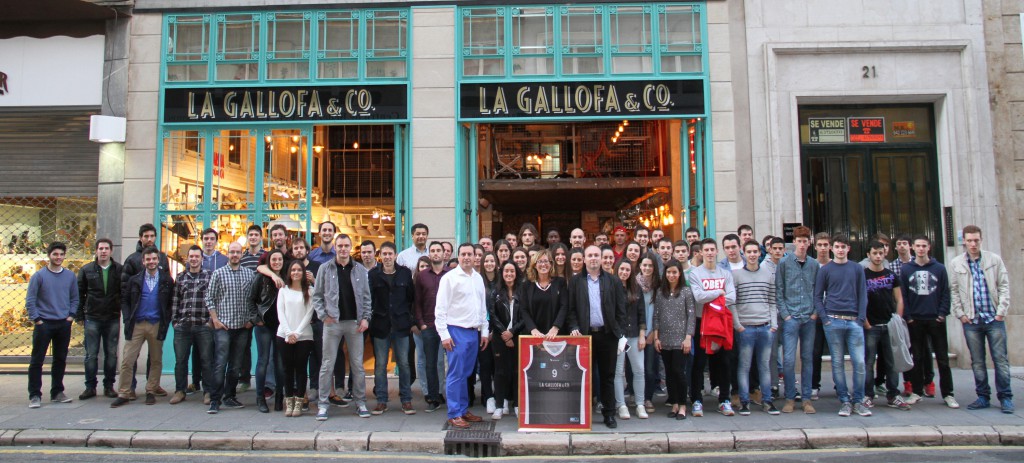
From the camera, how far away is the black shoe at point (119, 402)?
28.3 ft

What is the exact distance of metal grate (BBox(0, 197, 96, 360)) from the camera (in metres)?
11.5

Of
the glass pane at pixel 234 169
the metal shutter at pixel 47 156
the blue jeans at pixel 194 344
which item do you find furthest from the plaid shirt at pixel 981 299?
the metal shutter at pixel 47 156

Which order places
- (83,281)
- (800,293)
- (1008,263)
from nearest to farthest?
(800,293) < (83,281) < (1008,263)

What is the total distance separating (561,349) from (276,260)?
3.69 metres

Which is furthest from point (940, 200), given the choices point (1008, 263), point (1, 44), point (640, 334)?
point (1, 44)

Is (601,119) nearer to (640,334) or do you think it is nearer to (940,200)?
(640,334)

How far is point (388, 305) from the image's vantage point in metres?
8.35

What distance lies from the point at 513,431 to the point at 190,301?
454 centimetres

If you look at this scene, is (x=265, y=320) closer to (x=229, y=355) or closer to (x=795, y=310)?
(x=229, y=355)

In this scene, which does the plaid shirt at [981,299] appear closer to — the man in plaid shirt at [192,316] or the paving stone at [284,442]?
the paving stone at [284,442]

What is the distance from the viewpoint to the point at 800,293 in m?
8.13

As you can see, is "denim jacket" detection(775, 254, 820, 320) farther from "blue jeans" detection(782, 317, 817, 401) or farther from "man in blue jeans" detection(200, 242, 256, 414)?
"man in blue jeans" detection(200, 242, 256, 414)

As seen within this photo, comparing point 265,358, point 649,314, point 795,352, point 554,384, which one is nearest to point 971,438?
point 795,352

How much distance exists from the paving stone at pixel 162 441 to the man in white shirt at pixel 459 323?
282 cm
